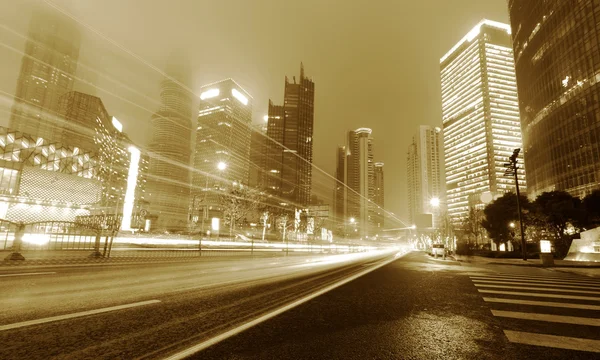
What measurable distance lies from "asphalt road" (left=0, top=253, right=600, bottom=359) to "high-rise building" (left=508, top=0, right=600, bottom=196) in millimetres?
80051

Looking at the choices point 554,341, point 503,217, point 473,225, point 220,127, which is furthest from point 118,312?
point 220,127

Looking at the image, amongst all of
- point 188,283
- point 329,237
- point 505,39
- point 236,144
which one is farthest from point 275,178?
point 188,283

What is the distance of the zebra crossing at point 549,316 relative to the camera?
3988mm

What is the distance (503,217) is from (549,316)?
53662 millimetres

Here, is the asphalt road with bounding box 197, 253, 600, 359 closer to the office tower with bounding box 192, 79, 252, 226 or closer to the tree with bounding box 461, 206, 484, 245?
the tree with bounding box 461, 206, 484, 245

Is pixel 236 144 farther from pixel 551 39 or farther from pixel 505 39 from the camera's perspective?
pixel 505 39

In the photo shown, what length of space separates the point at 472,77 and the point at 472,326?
231m

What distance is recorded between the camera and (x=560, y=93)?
7325 centimetres

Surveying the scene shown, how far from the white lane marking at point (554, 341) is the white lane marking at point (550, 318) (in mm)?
1125

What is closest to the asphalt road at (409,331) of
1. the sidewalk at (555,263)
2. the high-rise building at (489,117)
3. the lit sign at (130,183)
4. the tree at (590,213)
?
the sidewalk at (555,263)

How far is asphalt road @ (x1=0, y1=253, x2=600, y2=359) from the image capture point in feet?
10.9

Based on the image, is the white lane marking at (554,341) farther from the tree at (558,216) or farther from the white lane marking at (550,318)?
the tree at (558,216)

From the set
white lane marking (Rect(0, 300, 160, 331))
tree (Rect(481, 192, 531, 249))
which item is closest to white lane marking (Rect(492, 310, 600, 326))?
white lane marking (Rect(0, 300, 160, 331))

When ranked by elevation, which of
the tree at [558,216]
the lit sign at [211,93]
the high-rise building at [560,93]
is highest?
the lit sign at [211,93]
